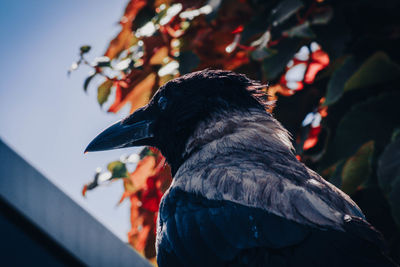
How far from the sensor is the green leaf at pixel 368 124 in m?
2.22

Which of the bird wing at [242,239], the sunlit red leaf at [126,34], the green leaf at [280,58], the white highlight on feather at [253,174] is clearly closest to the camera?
the bird wing at [242,239]

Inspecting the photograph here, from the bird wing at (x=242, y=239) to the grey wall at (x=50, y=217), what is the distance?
0.38 metres

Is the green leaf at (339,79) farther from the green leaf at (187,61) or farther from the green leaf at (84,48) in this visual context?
the green leaf at (84,48)

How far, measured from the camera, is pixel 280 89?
2.63 m

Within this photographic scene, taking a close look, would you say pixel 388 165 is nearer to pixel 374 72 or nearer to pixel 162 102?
pixel 374 72

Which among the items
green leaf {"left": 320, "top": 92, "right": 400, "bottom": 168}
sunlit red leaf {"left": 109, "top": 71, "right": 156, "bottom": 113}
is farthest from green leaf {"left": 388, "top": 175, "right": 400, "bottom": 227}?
sunlit red leaf {"left": 109, "top": 71, "right": 156, "bottom": 113}

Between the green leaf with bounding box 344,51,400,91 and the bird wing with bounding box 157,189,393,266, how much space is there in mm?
923

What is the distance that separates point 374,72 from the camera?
2236mm

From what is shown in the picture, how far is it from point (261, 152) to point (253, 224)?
39 centimetres

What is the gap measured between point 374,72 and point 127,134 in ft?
3.38

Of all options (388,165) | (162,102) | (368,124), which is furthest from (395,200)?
(162,102)

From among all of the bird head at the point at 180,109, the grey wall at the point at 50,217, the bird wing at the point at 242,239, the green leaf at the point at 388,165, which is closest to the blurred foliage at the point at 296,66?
the green leaf at the point at 388,165

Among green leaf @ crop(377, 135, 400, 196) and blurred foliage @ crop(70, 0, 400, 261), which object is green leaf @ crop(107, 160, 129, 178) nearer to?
blurred foliage @ crop(70, 0, 400, 261)

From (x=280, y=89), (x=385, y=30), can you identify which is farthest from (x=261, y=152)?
(x=385, y=30)
